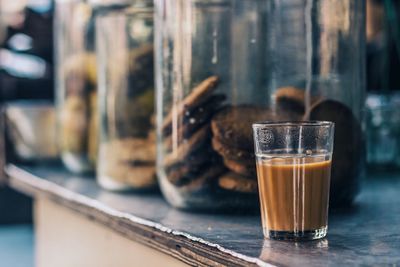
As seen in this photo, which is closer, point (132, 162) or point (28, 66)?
point (132, 162)

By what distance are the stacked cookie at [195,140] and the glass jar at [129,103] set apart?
18 centimetres

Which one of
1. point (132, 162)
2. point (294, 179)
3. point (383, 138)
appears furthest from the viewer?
point (383, 138)

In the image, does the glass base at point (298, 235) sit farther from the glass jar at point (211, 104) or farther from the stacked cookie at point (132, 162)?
the stacked cookie at point (132, 162)

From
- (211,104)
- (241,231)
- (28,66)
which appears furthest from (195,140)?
(28,66)

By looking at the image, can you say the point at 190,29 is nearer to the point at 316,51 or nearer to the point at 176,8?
the point at 176,8

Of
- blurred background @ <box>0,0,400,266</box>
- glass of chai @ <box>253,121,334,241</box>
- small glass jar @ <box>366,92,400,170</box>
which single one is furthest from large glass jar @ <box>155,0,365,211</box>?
blurred background @ <box>0,0,400,266</box>

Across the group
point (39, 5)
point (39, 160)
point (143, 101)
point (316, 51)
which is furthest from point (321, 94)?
point (39, 5)

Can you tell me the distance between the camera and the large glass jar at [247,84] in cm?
84

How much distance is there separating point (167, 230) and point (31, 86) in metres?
2.13

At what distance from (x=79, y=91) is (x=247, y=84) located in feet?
1.98

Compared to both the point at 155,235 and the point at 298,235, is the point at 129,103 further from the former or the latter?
the point at 298,235

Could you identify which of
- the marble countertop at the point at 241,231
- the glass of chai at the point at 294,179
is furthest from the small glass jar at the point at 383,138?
the glass of chai at the point at 294,179

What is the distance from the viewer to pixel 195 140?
85 centimetres

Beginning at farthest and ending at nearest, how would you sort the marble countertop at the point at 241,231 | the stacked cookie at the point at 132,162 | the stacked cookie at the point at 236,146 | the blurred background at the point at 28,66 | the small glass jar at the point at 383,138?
the blurred background at the point at 28,66, the small glass jar at the point at 383,138, the stacked cookie at the point at 132,162, the stacked cookie at the point at 236,146, the marble countertop at the point at 241,231
